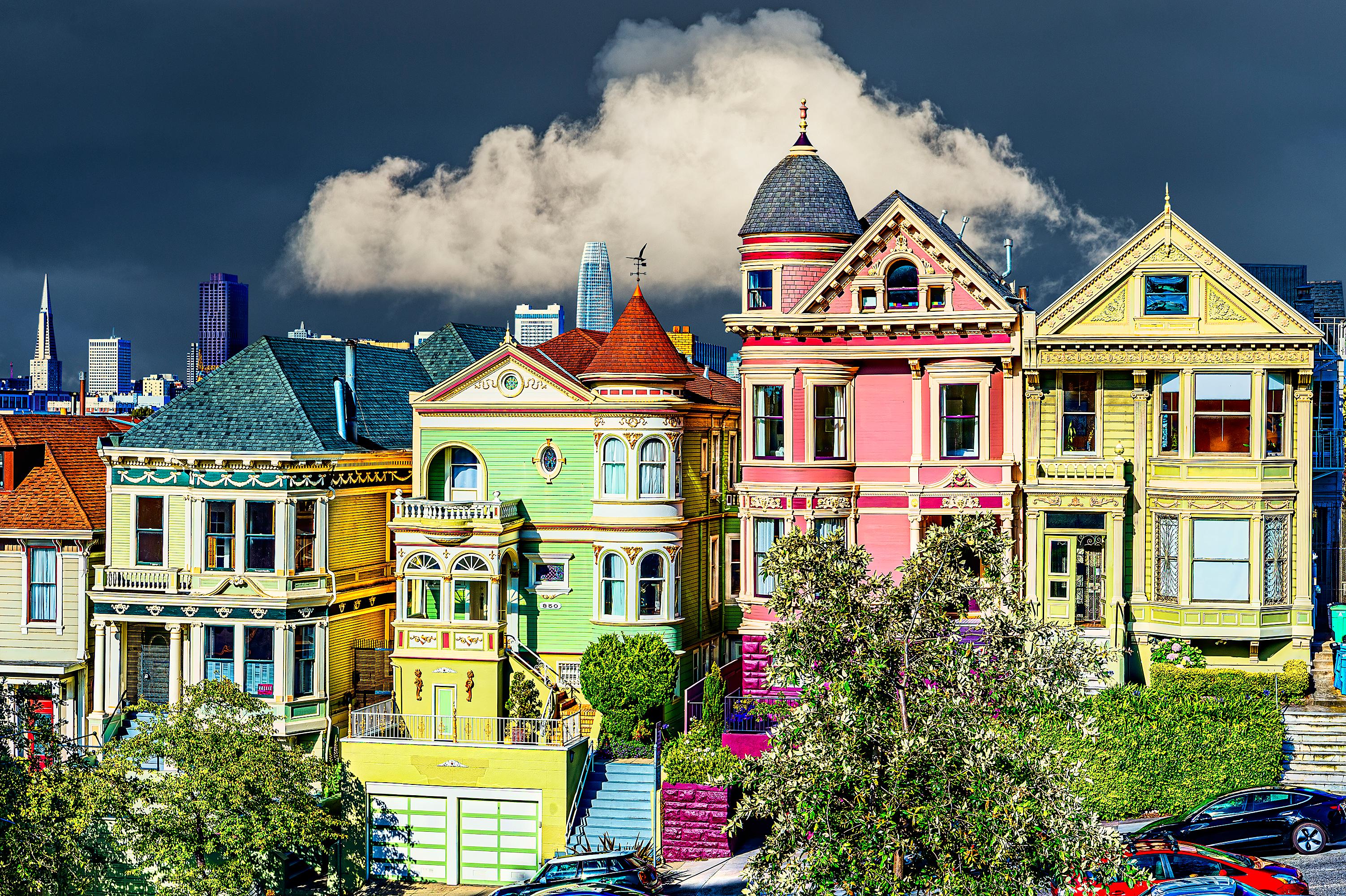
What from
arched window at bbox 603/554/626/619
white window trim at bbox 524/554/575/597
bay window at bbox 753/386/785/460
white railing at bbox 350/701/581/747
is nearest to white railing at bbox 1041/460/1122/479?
bay window at bbox 753/386/785/460

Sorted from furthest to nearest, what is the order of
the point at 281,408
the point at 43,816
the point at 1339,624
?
the point at 281,408 → the point at 1339,624 → the point at 43,816

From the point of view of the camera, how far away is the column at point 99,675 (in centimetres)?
4156

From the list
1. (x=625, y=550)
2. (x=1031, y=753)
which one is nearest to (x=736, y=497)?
(x=625, y=550)

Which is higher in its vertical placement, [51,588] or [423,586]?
[423,586]

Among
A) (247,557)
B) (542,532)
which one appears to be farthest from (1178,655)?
(247,557)

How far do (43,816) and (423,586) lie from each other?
1215cm

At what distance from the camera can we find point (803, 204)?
4028 centimetres

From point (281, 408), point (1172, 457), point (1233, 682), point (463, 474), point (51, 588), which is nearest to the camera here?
point (1233, 682)

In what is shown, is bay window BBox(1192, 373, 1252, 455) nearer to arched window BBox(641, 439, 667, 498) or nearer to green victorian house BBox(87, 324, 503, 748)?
arched window BBox(641, 439, 667, 498)

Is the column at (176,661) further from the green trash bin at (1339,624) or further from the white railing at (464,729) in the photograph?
the green trash bin at (1339,624)

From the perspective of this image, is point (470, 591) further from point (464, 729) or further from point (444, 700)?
point (464, 729)

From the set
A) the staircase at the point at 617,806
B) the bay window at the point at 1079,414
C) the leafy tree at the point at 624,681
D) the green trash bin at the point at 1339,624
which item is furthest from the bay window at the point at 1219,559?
the staircase at the point at 617,806

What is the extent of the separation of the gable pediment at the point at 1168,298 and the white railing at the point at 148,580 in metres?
24.1

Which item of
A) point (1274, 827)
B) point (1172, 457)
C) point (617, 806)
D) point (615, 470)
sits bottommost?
point (617, 806)
